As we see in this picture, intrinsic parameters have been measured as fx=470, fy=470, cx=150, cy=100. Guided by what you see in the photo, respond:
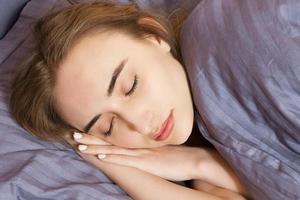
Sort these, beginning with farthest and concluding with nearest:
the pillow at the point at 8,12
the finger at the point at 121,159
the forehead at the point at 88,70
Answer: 1. the pillow at the point at 8,12
2. the finger at the point at 121,159
3. the forehead at the point at 88,70

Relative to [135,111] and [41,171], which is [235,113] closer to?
[135,111]

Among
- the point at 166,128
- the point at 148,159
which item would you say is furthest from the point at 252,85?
the point at 148,159

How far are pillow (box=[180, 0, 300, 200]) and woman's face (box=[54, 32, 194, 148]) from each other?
0.05m

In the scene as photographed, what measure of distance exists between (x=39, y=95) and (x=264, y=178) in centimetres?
53

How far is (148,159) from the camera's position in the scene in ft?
3.64

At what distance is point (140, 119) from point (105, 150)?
0.16m

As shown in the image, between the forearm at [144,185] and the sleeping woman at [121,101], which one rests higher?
the sleeping woman at [121,101]

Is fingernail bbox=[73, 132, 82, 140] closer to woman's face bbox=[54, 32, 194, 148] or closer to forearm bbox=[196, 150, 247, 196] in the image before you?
woman's face bbox=[54, 32, 194, 148]

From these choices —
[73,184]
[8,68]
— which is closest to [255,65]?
[73,184]

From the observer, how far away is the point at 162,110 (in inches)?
39.4

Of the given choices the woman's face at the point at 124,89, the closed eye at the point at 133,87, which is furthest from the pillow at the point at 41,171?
the closed eye at the point at 133,87

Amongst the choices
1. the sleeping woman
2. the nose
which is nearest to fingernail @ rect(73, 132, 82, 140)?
the sleeping woman

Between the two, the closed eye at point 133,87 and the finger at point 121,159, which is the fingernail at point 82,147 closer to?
the finger at point 121,159

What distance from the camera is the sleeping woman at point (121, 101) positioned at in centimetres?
99
